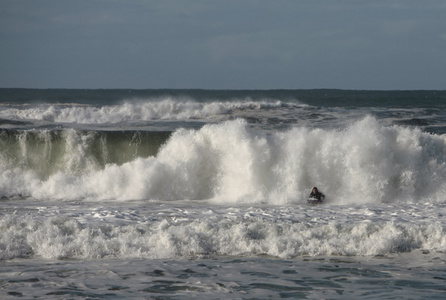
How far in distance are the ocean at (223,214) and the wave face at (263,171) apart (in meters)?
0.03

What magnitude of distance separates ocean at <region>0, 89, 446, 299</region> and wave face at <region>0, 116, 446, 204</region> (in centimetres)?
3

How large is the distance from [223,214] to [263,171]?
3.87 meters

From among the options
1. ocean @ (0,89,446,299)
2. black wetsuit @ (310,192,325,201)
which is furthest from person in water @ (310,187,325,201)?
ocean @ (0,89,446,299)

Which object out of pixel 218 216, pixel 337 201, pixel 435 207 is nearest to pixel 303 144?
pixel 337 201

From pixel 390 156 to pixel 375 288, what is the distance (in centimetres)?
888

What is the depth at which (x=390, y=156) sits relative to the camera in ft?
55.7

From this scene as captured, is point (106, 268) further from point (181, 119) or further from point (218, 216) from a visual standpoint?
point (181, 119)

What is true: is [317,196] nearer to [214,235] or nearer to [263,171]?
[263,171]

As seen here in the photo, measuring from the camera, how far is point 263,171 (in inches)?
666

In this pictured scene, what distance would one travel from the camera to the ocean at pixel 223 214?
8.91m

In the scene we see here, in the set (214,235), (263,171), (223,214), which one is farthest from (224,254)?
(263,171)

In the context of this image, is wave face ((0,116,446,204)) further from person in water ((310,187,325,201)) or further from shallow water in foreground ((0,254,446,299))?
shallow water in foreground ((0,254,446,299))

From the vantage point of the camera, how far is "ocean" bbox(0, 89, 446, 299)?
8914mm

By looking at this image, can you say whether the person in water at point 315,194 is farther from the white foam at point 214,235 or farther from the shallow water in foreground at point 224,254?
the white foam at point 214,235
